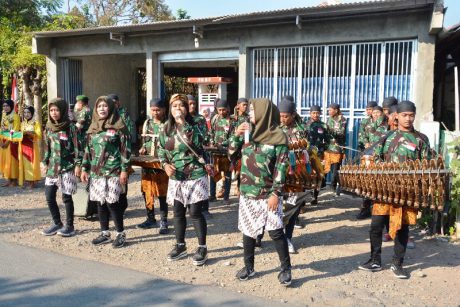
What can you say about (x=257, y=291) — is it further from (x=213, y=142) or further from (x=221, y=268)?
(x=213, y=142)

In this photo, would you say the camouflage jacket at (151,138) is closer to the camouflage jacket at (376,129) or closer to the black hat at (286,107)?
the black hat at (286,107)

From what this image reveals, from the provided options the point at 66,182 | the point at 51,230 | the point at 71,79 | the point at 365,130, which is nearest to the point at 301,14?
the point at 365,130

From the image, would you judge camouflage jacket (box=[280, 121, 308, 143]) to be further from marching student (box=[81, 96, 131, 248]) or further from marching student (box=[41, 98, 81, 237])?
marching student (box=[41, 98, 81, 237])

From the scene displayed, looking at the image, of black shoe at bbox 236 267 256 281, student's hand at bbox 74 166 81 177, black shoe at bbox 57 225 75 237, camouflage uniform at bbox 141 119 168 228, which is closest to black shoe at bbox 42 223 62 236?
black shoe at bbox 57 225 75 237

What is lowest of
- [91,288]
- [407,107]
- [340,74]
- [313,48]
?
[91,288]

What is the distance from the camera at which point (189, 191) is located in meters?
4.77

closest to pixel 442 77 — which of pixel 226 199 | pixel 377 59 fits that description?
pixel 377 59

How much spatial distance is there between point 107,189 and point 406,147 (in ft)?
10.7

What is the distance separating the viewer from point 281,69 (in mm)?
9383

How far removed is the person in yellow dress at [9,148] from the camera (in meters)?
8.84

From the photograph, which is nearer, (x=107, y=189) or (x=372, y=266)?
(x=372, y=266)

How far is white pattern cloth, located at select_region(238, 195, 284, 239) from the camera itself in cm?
415

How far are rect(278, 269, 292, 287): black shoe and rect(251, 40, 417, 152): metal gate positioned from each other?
201 inches

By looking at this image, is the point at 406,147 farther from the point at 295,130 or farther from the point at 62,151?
the point at 62,151
